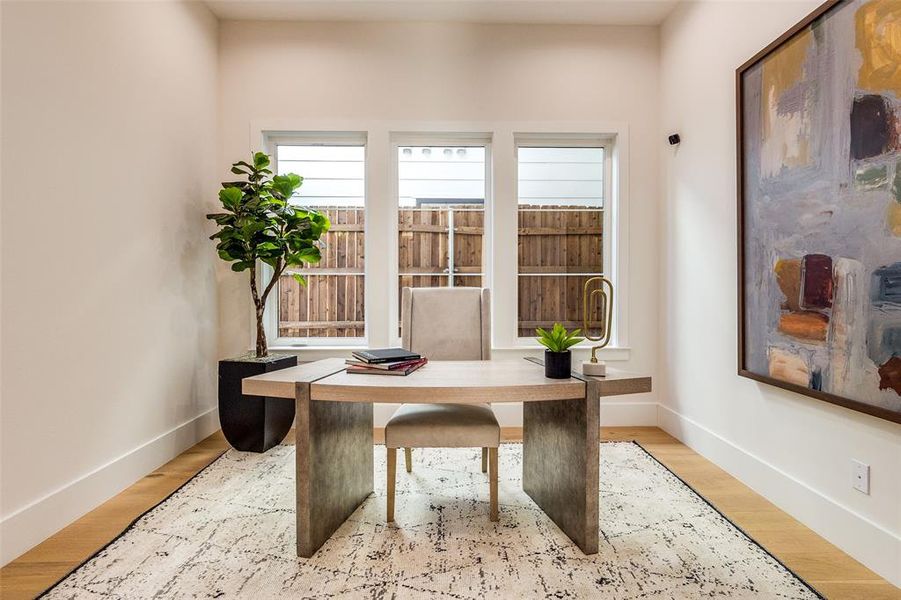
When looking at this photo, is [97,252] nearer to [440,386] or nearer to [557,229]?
[440,386]

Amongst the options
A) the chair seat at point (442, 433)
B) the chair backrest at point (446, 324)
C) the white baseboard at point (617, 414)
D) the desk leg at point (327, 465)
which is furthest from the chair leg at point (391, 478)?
the white baseboard at point (617, 414)

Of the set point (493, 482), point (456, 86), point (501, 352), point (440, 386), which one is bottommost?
point (493, 482)

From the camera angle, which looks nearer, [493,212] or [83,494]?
[83,494]

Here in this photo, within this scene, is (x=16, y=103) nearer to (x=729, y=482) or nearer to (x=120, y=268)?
(x=120, y=268)

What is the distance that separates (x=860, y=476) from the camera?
1730mm

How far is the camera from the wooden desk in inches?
62.1

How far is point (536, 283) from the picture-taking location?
3.59 metres

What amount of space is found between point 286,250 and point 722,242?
2580mm

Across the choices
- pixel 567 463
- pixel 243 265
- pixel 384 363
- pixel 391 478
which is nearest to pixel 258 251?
pixel 243 265

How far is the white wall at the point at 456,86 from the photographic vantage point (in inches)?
133

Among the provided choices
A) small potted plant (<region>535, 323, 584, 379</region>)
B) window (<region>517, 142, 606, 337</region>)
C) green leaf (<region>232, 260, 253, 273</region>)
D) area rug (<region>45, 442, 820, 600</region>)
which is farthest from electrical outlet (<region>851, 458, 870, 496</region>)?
Result: green leaf (<region>232, 260, 253, 273</region>)

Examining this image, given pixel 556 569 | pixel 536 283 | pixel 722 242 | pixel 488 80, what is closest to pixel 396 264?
pixel 536 283

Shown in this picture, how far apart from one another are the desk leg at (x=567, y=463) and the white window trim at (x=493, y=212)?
1322mm

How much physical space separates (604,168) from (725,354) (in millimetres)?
1677
